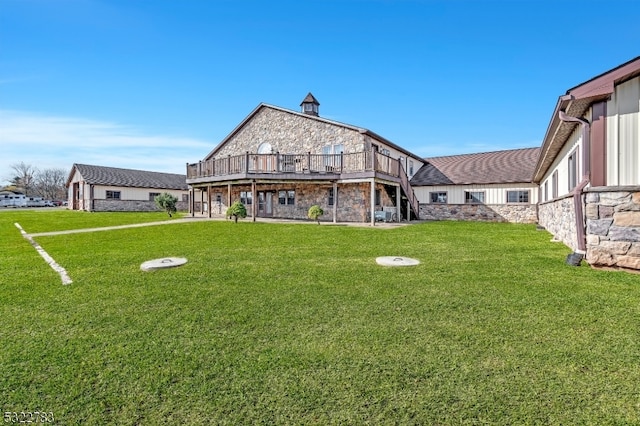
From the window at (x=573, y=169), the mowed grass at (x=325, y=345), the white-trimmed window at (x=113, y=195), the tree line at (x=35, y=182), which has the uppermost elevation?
the tree line at (x=35, y=182)

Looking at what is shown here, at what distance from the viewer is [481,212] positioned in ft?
66.7

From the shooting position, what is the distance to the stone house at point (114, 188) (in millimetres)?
30250

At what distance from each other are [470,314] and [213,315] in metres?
3.26

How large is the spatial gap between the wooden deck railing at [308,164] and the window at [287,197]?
240 cm

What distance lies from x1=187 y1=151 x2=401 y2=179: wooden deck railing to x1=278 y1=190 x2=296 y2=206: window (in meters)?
2.40

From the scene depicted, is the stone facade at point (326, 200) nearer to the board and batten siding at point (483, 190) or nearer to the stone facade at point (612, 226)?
the board and batten siding at point (483, 190)

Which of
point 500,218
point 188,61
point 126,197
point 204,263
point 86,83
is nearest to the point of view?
point 204,263

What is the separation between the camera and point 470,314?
391cm

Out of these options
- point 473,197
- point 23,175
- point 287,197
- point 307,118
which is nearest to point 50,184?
point 23,175

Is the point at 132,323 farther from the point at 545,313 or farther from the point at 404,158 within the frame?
the point at 404,158

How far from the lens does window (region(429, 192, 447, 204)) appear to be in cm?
2150

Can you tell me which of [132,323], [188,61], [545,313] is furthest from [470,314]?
[188,61]

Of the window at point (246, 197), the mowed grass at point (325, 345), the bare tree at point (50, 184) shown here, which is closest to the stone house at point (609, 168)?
the mowed grass at point (325, 345)

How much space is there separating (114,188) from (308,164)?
83.2 ft
